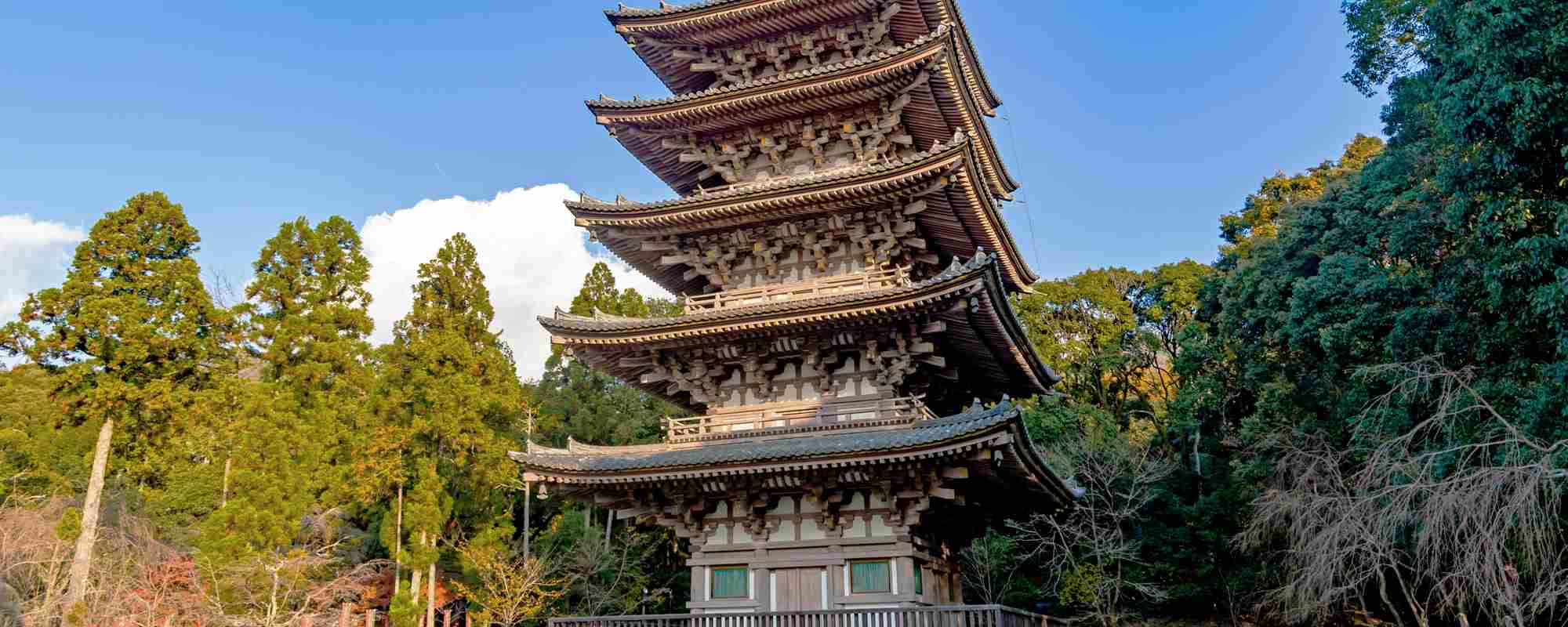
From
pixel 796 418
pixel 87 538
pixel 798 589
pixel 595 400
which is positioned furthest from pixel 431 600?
pixel 798 589

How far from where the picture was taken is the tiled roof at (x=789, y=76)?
679 inches

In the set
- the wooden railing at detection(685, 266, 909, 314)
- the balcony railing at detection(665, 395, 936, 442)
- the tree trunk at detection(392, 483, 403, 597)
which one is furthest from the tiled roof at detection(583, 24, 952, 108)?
the tree trunk at detection(392, 483, 403, 597)

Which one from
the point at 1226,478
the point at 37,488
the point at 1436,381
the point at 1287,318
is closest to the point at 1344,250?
the point at 1287,318

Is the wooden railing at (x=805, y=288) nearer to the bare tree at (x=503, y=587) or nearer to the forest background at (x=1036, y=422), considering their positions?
the forest background at (x=1036, y=422)

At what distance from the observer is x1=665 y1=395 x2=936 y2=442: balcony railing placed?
51.3 feet

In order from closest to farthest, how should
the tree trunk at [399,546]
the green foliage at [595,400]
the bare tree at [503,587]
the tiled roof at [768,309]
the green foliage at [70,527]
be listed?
1. the tiled roof at [768,309]
2. the green foliage at [70,527]
3. the bare tree at [503,587]
4. the tree trunk at [399,546]
5. the green foliage at [595,400]

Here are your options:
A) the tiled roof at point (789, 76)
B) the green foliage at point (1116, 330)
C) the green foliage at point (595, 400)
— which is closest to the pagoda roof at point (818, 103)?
the tiled roof at point (789, 76)

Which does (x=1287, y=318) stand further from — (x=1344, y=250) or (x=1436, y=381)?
(x=1436, y=381)

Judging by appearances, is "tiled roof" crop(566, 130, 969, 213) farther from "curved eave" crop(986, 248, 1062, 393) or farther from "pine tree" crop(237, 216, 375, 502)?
"pine tree" crop(237, 216, 375, 502)

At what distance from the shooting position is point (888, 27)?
65.6ft

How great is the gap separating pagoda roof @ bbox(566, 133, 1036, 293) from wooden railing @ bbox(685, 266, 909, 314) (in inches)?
48.8

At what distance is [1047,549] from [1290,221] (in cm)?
1300

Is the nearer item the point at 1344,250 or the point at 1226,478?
the point at 1344,250

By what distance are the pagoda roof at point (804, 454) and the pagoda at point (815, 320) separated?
4 centimetres
